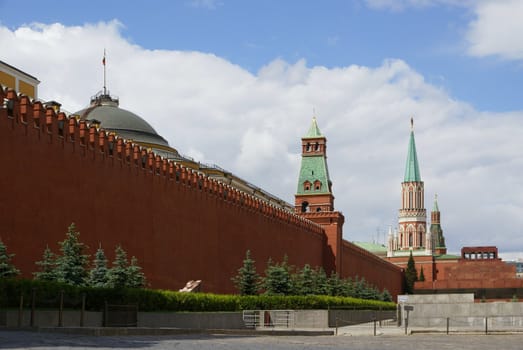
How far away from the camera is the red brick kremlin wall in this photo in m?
25.3

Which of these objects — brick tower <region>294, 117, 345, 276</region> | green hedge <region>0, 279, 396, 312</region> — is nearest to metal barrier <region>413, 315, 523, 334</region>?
green hedge <region>0, 279, 396, 312</region>

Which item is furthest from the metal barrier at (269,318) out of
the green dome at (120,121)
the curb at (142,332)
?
the green dome at (120,121)

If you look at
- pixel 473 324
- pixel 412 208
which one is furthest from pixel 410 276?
pixel 473 324

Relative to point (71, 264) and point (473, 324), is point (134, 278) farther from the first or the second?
point (473, 324)

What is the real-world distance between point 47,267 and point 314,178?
44.7 meters

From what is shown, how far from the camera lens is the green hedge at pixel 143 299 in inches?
801

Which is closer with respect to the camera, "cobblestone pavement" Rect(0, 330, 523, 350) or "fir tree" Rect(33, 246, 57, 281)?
"cobblestone pavement" Rect(0, 330, 523, 350)

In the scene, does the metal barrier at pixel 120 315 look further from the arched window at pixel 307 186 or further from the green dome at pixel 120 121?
the arched window at pixel 307 186

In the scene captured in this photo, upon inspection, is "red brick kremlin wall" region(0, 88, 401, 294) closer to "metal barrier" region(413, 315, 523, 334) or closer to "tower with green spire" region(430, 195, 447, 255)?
"metal barrier" region(413, 315, 523, 334)

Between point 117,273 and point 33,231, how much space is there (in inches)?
103

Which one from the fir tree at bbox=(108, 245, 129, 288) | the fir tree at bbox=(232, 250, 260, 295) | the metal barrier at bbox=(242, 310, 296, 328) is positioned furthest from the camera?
the fir tree at bbox=(232, 250, 260, 295)

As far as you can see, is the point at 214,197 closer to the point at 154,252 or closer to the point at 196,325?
the point at 154,252

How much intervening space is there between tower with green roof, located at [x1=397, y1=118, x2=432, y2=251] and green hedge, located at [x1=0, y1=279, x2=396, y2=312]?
288ft

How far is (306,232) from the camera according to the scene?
2234 inches
